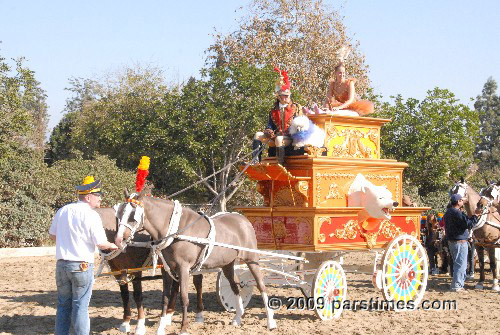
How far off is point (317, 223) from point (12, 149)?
572 inches

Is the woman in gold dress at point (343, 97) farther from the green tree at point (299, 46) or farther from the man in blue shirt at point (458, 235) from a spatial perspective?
the green tree at point (299, 46)

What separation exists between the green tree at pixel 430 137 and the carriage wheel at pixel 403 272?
2035cm

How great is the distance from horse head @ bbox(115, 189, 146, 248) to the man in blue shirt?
21.9ft

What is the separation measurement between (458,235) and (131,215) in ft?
22.9

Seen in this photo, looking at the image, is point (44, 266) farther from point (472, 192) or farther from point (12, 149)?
point (472, 192)

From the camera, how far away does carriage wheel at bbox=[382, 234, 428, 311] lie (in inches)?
399

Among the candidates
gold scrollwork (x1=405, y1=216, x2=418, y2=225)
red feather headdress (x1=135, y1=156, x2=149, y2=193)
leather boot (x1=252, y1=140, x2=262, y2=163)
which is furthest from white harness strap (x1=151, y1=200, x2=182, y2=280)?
gold scrollwork (x1=405, y1=216, x2=418, y2=225)

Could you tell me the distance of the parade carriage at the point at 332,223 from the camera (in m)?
9.62

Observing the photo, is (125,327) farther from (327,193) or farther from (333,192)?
(333,192)

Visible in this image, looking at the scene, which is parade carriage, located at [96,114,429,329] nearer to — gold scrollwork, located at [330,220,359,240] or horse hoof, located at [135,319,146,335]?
gold scrollwork, located at [330,220,359,240]

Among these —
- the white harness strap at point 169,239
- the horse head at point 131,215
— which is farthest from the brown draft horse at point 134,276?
the horse head at point 131,215

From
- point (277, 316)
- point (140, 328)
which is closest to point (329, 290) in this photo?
point (277, 316)

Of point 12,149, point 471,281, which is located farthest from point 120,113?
point 471,281

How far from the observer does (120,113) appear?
35188 mm
